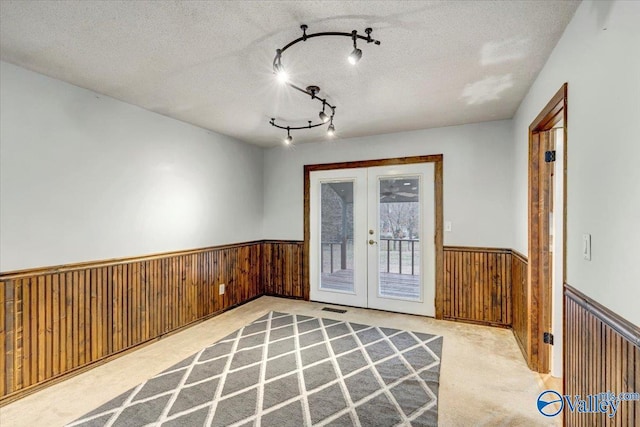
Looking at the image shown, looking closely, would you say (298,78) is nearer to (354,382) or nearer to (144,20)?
(144,20)

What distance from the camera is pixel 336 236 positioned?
478cm

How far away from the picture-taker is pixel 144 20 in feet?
5.96

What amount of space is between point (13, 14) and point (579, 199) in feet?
10.7

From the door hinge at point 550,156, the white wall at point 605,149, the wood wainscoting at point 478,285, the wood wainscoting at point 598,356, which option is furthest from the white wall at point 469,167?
the wood wainscoting at point 598,356

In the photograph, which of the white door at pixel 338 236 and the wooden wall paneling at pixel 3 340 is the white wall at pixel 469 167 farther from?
the wooden wall paneling at pixel 3 340

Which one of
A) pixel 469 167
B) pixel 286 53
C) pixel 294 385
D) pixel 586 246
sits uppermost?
pixel 286 53

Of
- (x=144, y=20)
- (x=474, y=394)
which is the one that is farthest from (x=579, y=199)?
(x=144, y=20)

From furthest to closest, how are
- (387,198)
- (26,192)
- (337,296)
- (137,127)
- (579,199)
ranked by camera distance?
(337,296)
(387,198)
(137,127)
(26,192)
(579,199)

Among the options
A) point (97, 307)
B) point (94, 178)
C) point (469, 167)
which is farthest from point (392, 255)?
point (94, 178)

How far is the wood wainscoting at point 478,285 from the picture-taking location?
12.2 feet

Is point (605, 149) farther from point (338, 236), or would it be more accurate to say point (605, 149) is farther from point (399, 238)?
point (338, 236)

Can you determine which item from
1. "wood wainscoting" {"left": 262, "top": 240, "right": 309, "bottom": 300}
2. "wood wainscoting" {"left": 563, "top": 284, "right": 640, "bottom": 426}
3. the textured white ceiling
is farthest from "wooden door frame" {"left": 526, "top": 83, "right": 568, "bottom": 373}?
"wood wainscoting" {"left": 262, "top": 240, "right": 309, "bottom": 300}

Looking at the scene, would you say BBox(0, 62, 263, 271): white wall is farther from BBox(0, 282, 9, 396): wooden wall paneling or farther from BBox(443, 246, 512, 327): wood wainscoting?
BBox(443, 246, 512, 327): wood wainscoting

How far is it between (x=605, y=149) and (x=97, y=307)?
3.77 meters
